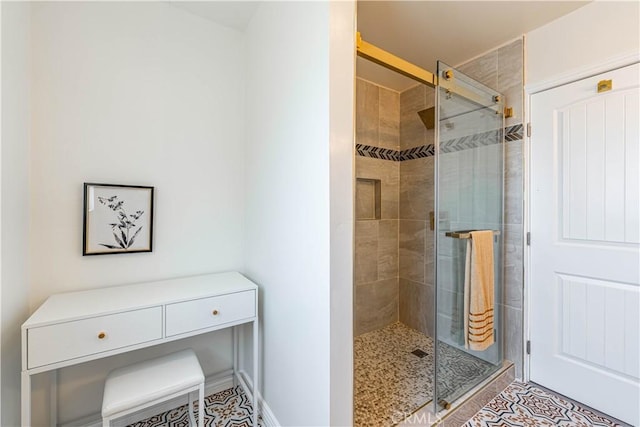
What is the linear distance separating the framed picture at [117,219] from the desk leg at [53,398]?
0.64 meters

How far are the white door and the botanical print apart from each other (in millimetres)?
2553

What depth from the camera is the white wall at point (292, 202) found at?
1.10 metres

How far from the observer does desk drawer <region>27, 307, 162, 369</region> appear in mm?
1049

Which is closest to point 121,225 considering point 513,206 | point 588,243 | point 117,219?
point 117,219

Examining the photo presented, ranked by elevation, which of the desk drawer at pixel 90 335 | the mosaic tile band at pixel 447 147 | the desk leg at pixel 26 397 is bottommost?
the desk leg at pixel 26 397

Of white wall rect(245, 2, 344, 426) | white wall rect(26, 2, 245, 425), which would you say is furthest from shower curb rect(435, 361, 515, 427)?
white wall rect(26, 2, 245, 425)

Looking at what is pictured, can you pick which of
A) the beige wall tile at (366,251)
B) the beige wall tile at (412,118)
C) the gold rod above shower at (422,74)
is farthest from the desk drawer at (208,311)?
the beige wall tile at (412,118)

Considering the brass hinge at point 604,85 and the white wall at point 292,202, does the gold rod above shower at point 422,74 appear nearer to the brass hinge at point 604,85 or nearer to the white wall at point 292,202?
the white wall at point 292,202

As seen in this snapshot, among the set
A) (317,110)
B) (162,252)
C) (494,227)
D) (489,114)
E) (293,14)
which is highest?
(293,14)

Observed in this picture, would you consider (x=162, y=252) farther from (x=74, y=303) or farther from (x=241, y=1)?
(x=241, y=1)

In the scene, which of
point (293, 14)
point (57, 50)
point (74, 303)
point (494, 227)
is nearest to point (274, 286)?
point (74, 303)

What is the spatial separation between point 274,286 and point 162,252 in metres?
0.76

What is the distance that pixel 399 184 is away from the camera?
2.79 meters

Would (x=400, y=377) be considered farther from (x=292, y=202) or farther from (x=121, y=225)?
(x=121, y=225)
